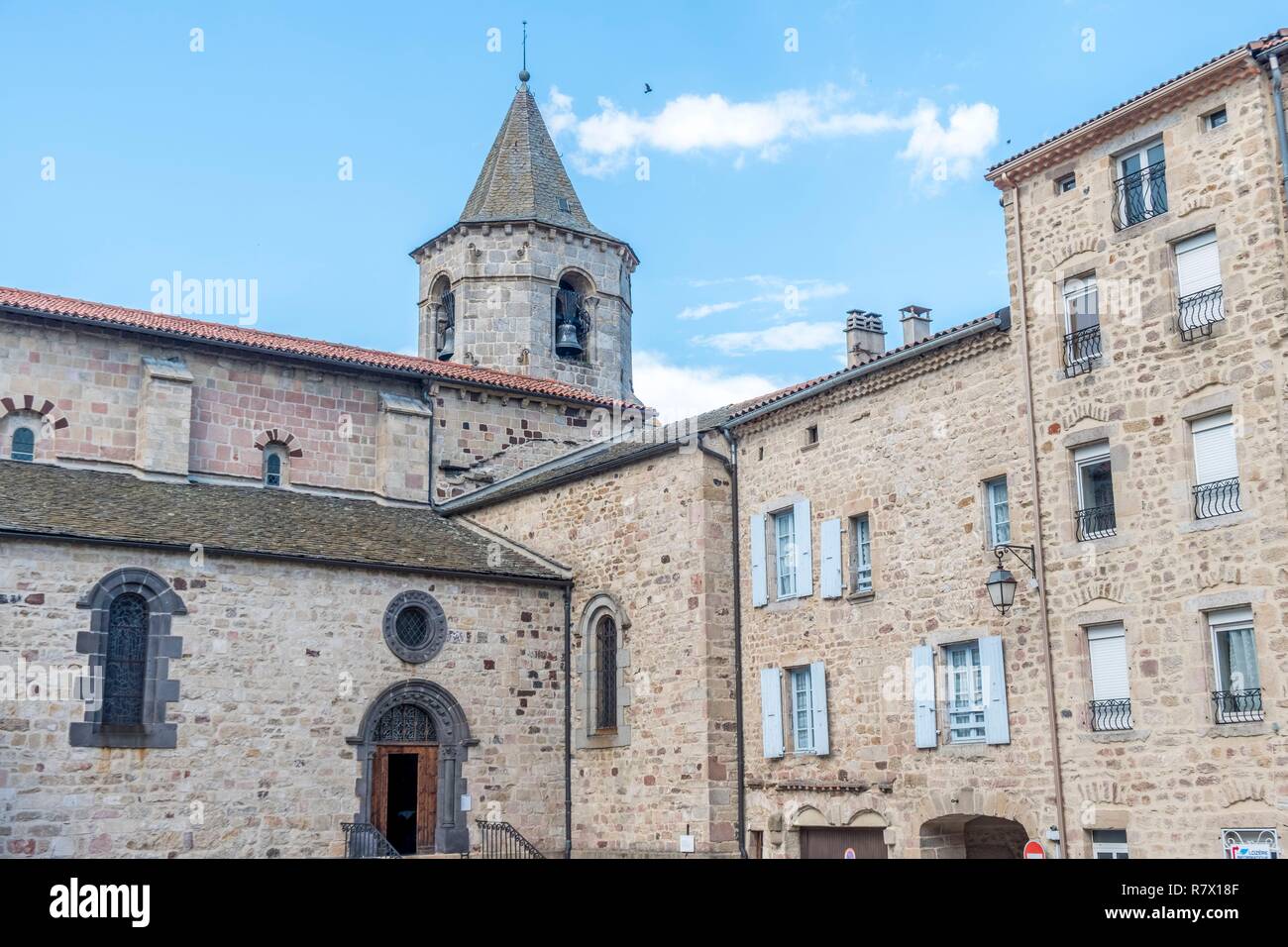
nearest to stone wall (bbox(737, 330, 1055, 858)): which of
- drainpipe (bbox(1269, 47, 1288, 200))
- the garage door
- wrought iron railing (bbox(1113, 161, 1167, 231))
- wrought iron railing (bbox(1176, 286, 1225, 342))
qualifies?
the garage door

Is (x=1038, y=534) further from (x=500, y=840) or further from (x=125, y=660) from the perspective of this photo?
(x=125, y=660)

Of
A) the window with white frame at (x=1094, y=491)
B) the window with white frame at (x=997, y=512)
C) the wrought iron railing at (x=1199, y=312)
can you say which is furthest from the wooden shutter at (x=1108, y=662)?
the wrought iron railing at (x=1199, y=312)

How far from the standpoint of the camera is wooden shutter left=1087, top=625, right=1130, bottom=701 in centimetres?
1540

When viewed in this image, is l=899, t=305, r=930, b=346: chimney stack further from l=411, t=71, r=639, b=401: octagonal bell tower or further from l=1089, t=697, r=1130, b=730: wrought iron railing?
l=411, t=71, r=639, b=401: octagonal bell tower

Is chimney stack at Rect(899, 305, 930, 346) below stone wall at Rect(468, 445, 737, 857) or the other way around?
the other way around

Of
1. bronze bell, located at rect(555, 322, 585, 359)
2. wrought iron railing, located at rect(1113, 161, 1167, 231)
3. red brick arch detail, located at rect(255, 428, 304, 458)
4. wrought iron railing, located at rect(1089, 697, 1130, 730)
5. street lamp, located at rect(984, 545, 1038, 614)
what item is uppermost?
bronze bell, located at rect(555, 322, 585, 359)

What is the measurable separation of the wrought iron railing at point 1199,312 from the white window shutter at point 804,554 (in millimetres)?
6267

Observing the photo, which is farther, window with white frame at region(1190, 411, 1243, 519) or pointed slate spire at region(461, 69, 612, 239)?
pointed slate spire at region(461, 69, 612, 239)

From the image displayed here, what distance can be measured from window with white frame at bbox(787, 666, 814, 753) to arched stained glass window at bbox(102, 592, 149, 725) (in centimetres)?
966

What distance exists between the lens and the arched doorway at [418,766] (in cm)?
2183

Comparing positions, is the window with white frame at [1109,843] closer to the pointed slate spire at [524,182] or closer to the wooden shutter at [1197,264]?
the wooden shutter at [1197,264]

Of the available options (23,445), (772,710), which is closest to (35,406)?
(23,445)

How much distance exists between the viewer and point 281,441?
88.6 ft

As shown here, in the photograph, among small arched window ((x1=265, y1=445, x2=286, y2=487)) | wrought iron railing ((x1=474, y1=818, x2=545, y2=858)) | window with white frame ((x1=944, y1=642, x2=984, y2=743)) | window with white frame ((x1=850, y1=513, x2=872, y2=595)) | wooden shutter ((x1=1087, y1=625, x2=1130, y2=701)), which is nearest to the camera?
wooden shutter ((x1=1087, y1=625, x2=1130, y2=701))
